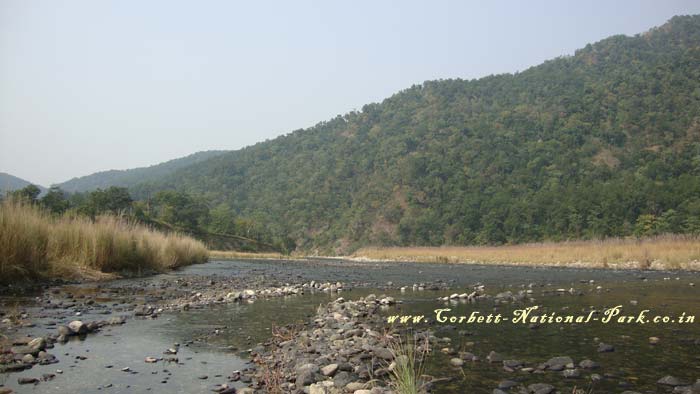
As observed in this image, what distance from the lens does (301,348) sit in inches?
273

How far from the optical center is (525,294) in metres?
14.0

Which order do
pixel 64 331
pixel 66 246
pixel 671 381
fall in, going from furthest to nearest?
pixel 66 246, pixel 64 331, pixel 671 381

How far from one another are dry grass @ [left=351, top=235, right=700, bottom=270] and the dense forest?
24.1 metres

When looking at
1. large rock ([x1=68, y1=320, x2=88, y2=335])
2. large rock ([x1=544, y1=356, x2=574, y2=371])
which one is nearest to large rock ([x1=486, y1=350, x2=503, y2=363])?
large rock ([x1=544, y1=356, x2=574, y2=371])

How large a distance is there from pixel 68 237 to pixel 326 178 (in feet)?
345

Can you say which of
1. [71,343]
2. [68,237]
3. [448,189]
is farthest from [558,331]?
[448,189]

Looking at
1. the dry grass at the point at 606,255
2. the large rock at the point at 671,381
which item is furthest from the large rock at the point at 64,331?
the dry grass at the point at 606,255

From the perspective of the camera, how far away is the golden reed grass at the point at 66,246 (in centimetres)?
1155

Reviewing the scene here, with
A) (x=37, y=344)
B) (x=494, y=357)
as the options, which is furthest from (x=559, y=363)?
(x=37, y=344)

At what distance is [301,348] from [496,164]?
293 ft

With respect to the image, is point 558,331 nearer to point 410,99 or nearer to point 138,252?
point 138,252

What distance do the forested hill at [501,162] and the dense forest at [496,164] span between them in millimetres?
288

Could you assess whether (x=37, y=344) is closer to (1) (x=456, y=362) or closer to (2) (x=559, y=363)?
(1) (x=456, y=362)

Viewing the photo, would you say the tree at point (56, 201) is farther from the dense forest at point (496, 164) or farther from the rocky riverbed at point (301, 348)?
the rocky riverbed at point (301, 348)
